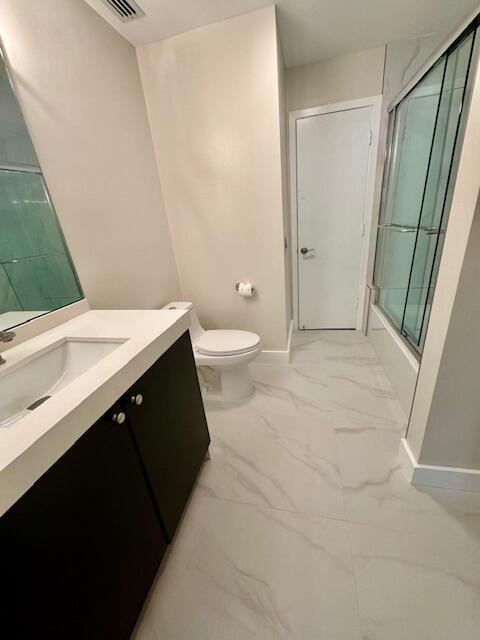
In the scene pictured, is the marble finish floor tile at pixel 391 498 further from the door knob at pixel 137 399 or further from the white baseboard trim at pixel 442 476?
the door knob at pixel 137 399

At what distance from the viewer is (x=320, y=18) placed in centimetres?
157

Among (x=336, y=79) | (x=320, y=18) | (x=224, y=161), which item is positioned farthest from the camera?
(x=336, y=79)

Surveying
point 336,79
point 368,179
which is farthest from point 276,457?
point 336,79

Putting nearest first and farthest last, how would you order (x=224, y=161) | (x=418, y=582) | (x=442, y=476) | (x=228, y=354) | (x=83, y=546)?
(x=83, y=546), (x=418, y=582), (x=442, y=476), (x=228, y=354), (x=224, y=161)

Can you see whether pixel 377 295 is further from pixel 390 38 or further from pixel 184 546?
pixel 184 546

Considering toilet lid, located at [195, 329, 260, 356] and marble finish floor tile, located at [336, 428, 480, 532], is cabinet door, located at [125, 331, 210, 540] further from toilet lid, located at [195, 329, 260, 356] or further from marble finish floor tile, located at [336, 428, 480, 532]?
marble finish floor tile, located at [336, 428, 480, 532]

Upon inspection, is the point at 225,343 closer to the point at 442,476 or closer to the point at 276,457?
the point at 276,457

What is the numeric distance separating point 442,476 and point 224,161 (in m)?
2.17

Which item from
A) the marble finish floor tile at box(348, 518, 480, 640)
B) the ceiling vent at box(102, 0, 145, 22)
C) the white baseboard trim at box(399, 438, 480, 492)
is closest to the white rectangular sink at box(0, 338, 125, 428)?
the marble finish floor tile at box(348, 518, 480, 640)

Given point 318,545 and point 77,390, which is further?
point 318,545

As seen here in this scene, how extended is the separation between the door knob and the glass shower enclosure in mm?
1544

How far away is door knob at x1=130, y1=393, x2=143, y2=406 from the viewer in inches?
31.7

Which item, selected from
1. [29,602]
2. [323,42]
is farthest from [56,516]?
[323,42]

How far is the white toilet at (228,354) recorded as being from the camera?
1.72 metres
